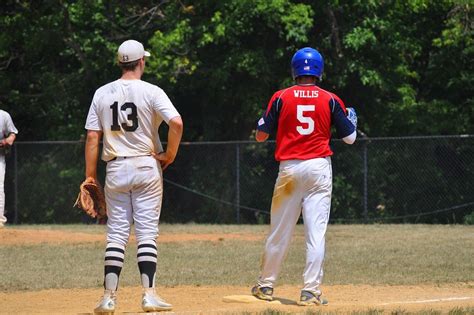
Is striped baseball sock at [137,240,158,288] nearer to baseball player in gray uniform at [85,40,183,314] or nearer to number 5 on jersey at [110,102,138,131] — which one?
baseball player in gray uniform at [85,40,183,314]

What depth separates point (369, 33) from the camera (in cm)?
2367

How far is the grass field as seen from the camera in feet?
39.7

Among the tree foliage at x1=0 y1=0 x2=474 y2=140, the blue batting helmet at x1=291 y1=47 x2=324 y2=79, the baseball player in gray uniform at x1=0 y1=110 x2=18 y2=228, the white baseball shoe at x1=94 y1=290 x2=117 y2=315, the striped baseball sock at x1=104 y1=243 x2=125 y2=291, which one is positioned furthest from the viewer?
the tree foliage at x1=0 y1=0 x2=474 y2=140

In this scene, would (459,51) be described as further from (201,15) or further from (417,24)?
(201,15)

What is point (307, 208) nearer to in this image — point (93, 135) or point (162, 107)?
point (162, 107)

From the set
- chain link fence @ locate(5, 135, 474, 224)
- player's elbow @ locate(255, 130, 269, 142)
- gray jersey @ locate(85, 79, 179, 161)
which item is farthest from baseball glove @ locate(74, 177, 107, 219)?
chain link fence @ locate(5, 135, 474, 224)

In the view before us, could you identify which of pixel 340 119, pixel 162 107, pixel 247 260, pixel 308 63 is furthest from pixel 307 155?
pixel 247 260

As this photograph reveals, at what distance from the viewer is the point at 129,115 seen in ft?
28.1

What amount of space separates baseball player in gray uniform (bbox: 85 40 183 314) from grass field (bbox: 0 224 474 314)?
8.30 ft

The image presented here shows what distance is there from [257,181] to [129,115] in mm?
16300

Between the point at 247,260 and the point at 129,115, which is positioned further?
the point at 247,260

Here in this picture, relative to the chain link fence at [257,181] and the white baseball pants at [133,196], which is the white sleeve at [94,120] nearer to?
the white baseball pants at [133,196]

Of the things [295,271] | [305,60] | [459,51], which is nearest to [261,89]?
[459,51]

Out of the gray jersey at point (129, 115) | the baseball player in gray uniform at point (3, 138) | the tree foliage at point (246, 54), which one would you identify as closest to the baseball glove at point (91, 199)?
the gray jersey at point (129, 115)
